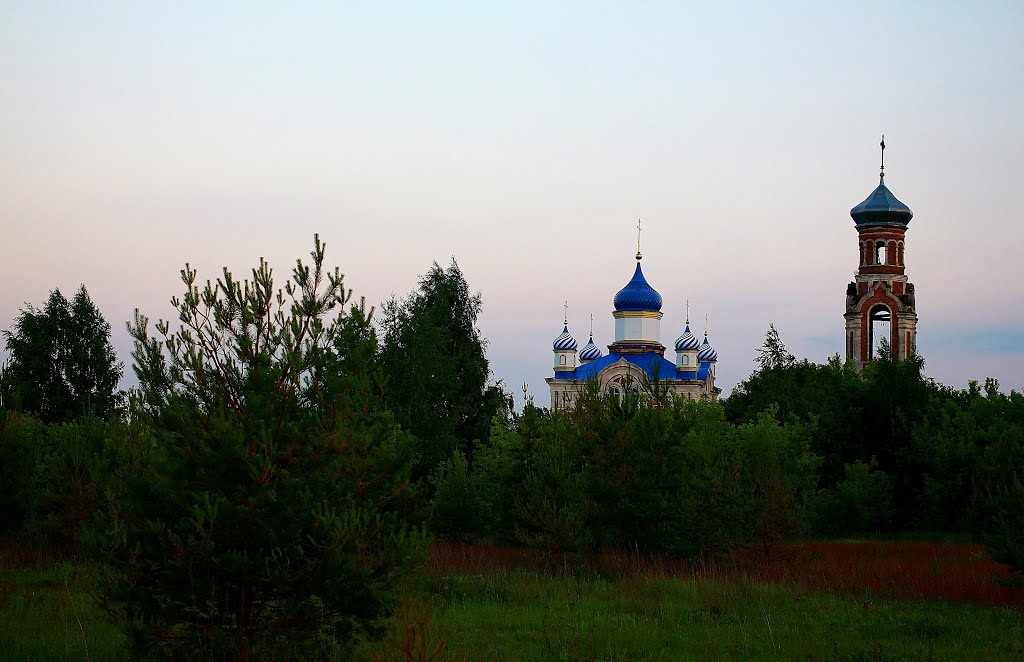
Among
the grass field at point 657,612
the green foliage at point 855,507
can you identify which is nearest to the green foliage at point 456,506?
the grass field at point 657,612

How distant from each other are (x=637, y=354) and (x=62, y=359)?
111 ft

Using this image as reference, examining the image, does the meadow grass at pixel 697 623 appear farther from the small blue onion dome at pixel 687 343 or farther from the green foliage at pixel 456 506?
the small blue onion dome at pixel 687 343

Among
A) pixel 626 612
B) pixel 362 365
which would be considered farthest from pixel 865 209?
pixel 362 365

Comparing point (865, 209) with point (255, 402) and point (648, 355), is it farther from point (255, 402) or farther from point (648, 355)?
point (255, 402)

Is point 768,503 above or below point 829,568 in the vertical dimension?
above

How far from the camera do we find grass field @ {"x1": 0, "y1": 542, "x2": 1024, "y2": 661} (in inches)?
460

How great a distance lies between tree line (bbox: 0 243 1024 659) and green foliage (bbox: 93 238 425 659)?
0.08ft

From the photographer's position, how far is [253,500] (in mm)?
9602

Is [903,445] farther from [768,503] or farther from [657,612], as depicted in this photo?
[657,612]

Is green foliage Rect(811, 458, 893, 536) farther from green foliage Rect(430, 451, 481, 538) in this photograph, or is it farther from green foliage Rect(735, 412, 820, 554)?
green foliage Rect(430, 451, 481, 538)

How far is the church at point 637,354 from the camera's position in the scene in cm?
6656

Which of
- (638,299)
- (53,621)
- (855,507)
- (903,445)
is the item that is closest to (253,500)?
(53,621)

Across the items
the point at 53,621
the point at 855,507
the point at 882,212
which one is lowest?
the point at 53,621

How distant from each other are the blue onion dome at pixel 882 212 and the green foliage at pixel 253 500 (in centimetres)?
5347
